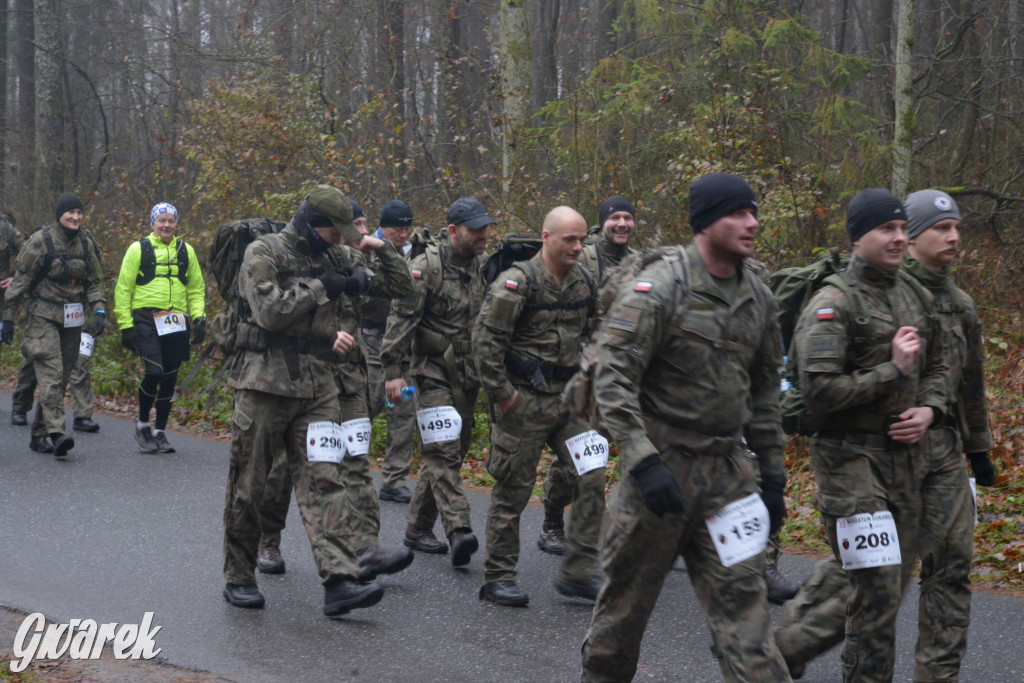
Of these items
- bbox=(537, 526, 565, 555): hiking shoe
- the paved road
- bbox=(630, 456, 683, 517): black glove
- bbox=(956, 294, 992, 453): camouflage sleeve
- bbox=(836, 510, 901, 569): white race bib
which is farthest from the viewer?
bbox=(537, 526, 565, 555): hiking shoe

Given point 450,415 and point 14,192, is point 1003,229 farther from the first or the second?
point 14,192

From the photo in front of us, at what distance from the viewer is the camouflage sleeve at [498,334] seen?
6.29 m

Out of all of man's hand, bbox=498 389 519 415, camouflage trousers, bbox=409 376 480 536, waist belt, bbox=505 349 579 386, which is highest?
waist belt, bbox=505 349 579 386

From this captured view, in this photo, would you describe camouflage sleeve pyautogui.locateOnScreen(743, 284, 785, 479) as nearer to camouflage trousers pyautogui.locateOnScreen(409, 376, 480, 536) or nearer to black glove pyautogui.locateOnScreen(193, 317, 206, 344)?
camouflage trousers pyautogui.locateOnScreen(409, 376, 480, 536)

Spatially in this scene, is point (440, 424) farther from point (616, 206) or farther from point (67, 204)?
point (67, 204)

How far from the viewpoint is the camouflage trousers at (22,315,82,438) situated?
1084 centimetres

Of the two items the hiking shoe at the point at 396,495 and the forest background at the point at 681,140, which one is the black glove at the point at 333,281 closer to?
the hiking shoe at the point at 396,495

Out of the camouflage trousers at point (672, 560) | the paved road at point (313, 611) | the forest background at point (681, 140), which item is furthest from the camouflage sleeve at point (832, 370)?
the forest background at point (681, 140)

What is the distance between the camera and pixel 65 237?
37.0 ft

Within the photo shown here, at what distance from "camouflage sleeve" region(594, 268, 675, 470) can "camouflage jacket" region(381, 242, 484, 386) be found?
3.47 m

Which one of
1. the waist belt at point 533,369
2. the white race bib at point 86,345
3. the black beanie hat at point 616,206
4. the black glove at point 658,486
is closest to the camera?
the black glove at point 658,486

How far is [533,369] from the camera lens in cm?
640

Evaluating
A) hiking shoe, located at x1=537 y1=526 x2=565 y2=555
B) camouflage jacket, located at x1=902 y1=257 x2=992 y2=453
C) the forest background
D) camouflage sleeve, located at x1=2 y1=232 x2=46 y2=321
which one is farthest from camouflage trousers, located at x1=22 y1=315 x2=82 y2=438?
camouflage jacket, located at x1=902 y1=257 x2=992 y2=453

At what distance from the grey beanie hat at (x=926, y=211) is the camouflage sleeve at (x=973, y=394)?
350mm
